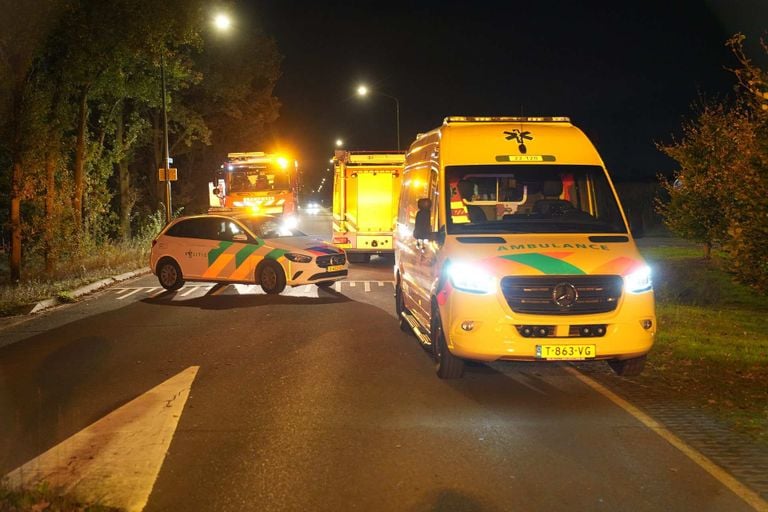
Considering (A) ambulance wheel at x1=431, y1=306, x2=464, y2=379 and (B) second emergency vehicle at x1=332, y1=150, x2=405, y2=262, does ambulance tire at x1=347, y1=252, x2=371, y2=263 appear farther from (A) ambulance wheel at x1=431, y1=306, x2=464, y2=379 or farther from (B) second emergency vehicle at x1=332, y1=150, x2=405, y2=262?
(A) ambulance wheel at x1=431, y1=306, x2=464, y2=379

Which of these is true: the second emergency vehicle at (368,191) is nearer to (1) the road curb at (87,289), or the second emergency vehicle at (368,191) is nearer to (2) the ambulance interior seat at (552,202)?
(1) the road curb at (87,289)

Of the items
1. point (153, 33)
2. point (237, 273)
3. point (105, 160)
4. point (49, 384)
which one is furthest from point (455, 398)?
point (105, 160)

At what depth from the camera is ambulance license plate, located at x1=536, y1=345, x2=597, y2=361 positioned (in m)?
7.40

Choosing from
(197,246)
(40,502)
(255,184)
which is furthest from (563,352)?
(255,184)

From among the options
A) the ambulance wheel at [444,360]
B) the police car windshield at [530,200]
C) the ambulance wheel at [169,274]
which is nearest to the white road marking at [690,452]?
the ambulance wheel at [444,360]

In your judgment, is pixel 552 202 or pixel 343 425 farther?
pixel 552 202

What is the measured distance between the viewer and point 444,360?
8.09 m

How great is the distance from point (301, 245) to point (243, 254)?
3.87 feet

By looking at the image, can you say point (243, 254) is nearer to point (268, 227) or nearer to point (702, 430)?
point (268, 227)

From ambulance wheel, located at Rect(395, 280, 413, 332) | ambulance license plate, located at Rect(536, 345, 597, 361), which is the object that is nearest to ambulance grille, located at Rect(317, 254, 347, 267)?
ambulance wheel, located at Rect(395, 280, 413, 332)

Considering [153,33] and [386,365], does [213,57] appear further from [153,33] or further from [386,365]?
[386,365]

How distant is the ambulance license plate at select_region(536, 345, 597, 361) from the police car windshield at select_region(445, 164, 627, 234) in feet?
4.71

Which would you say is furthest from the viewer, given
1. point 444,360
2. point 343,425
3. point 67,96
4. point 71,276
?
point 67,96

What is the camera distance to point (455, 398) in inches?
295
